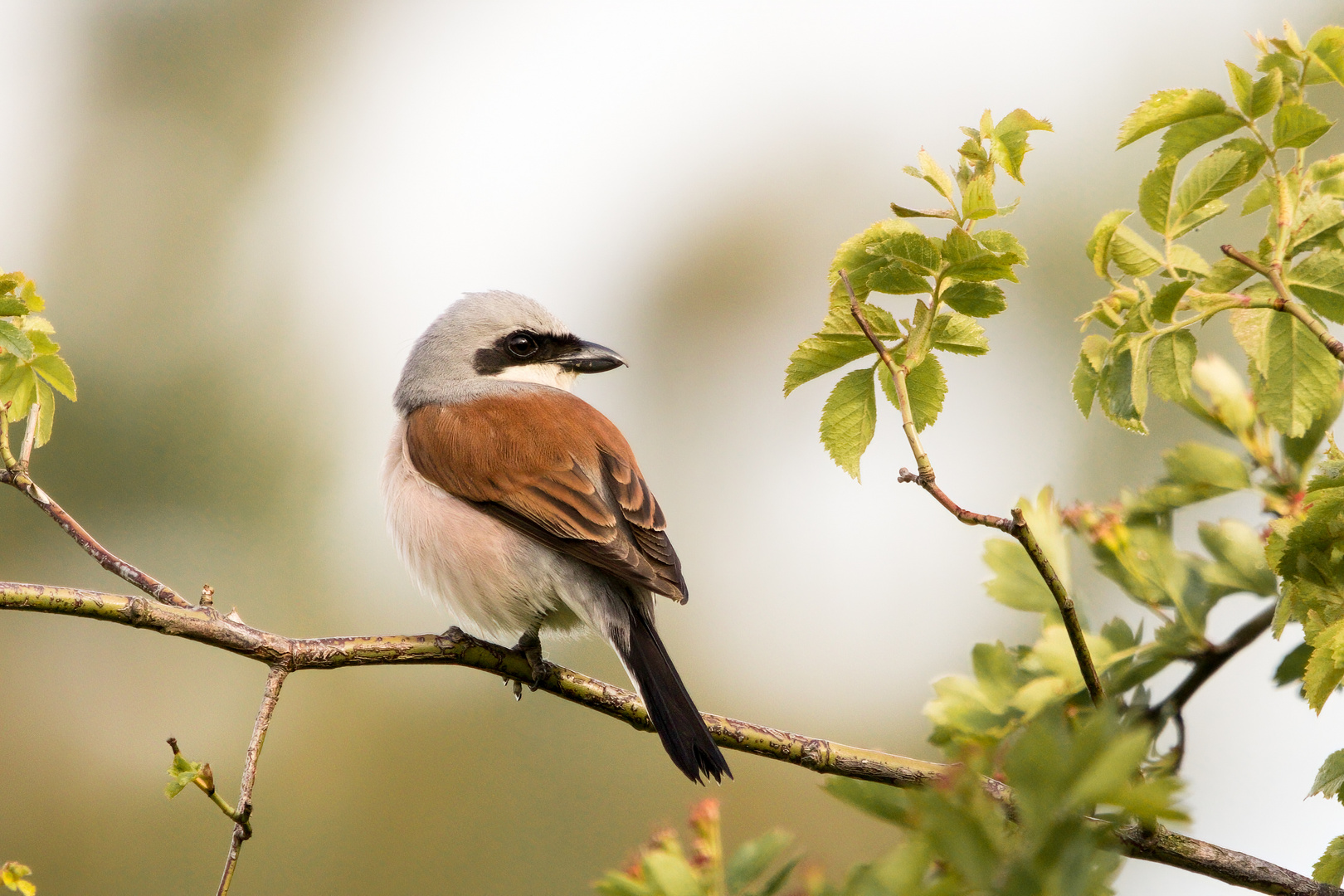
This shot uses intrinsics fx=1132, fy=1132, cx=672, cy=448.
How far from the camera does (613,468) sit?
12.0 ft

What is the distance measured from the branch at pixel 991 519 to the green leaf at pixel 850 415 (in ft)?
0.21

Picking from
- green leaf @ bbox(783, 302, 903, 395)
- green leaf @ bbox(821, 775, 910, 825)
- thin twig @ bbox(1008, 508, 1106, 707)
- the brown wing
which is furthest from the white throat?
green leaf @ bbox(821, 775, 910, 825)

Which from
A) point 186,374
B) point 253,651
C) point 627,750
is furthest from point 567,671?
point 186,374

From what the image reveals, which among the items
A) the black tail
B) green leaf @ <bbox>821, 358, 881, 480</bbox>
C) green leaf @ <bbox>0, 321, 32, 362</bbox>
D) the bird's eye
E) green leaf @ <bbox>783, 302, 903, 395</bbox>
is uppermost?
green leaf @ <bbox>783, 302, 903, 395</bbox>

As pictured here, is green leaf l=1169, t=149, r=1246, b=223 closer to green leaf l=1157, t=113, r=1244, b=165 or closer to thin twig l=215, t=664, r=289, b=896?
green leaf l=1157, t=113, r=1244, b=165

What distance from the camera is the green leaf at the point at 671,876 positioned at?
1.18m

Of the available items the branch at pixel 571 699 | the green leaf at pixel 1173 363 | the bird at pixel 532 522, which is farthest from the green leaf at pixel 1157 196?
the bird at pixel 532 522

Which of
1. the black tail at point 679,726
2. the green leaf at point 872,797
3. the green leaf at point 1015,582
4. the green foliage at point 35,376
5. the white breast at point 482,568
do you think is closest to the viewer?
the green leaf at point 872,797

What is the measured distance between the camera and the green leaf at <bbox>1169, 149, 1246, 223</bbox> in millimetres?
1574

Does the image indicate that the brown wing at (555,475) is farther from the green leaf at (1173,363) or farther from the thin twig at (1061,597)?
the green leaf at (1173,363)

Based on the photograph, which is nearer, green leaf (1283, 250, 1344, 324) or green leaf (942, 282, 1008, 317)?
green leaf (1283, 250, 1344, 324)

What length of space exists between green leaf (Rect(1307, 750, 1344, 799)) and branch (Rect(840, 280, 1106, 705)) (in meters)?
0.28

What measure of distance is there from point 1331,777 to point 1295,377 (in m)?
0.52

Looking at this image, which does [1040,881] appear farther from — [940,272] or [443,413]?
[443,413]
